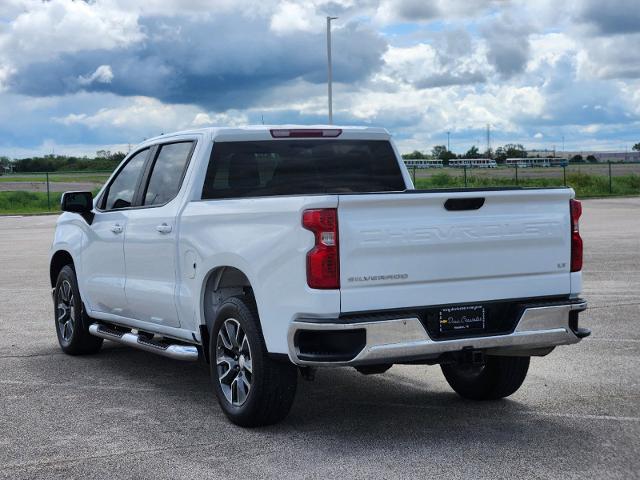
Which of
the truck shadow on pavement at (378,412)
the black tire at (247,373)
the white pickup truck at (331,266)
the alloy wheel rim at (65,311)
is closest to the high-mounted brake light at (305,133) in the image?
the white pickup truck at (331,266)

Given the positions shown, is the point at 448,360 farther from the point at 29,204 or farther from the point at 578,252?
the point at 29,204

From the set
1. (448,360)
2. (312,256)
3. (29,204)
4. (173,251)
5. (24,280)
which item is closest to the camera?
(312,256)

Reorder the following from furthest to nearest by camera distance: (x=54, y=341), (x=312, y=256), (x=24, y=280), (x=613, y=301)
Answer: (x=24, y=280)
(x=613, y=301)
(x=54, y=341)
(x=312, y=256)

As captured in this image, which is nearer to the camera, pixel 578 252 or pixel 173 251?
pixel 578 252

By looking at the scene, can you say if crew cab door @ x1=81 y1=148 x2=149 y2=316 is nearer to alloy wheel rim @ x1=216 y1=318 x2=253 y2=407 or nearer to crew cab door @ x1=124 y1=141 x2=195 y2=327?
Answer: crew cab door @ x1=124 y1=141 x2=195 y2=327

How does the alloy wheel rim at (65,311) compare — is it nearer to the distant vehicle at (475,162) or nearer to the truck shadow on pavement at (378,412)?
the truck shadow on pavement at (378,412)

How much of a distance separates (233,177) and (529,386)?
276 centimetres

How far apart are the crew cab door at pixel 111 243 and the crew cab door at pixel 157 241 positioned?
0.17 m

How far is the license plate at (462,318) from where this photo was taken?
6172mm

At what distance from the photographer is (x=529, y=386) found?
782 cm

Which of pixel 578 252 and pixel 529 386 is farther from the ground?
pixel 578 252

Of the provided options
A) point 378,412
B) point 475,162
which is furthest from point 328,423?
point 475,162

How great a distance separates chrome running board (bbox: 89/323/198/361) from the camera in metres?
7.29

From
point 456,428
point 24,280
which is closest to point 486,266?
point 456,428
